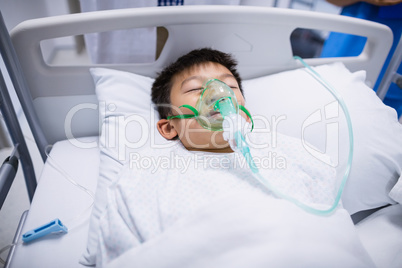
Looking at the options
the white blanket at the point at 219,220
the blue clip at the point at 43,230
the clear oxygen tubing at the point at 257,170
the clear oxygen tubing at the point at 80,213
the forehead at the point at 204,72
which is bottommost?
the clear oxygen tubing at the point at 80,213

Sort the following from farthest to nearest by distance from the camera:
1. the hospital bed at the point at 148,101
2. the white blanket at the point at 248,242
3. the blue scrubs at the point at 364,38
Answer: the blue scrubs at the point at 364,38 → the hospital bed at the point at 148,101 → the white blanket at the point at 248,242

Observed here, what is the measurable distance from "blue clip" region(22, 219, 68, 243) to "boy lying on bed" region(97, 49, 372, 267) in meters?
0.15

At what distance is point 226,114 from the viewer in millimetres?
824

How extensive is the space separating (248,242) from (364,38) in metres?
1.55

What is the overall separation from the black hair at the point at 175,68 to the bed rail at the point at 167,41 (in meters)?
0.07

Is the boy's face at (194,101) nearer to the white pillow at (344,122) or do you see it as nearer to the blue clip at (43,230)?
the white pillow at (344,122)

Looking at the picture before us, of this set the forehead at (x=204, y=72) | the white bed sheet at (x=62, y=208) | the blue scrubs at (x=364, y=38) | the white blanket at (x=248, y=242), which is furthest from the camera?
the blue scrubs at (x=364, y=38)

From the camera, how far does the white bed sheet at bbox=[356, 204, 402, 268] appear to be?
2.57 ft

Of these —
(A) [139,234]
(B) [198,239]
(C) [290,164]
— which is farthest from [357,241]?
(A) [139,234]

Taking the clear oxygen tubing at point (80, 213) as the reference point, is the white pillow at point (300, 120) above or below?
above

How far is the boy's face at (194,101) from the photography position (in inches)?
36.0

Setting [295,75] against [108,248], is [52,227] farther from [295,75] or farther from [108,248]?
[295,75]

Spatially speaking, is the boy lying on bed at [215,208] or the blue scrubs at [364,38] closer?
the boy lying on bed at [215,208]

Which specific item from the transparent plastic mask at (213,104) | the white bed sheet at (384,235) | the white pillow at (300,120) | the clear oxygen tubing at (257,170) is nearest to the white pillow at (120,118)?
the white pillow at (300,120)
